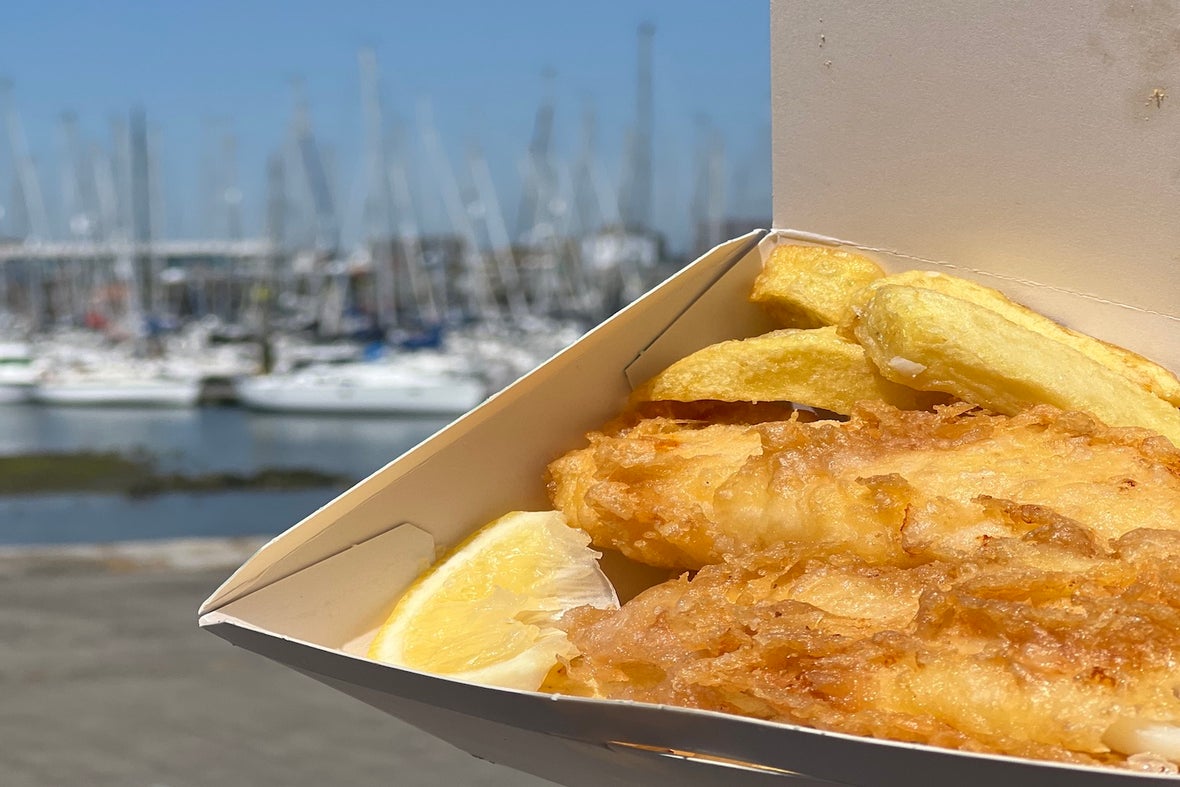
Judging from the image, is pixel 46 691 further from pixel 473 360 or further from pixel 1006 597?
pixel 473 360

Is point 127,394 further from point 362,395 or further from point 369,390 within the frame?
point 369,390

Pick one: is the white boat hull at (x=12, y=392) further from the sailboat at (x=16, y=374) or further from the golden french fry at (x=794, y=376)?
the golden french fry at (x=794, y=376)

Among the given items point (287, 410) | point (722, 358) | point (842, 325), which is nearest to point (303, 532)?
point (722, 358)

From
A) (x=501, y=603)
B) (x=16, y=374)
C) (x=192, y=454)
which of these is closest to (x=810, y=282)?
(x=501, y=603)

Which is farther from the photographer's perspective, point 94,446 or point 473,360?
point 473,360

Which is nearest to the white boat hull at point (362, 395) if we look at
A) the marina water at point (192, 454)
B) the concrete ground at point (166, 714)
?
the marina water at point (192, 454)
